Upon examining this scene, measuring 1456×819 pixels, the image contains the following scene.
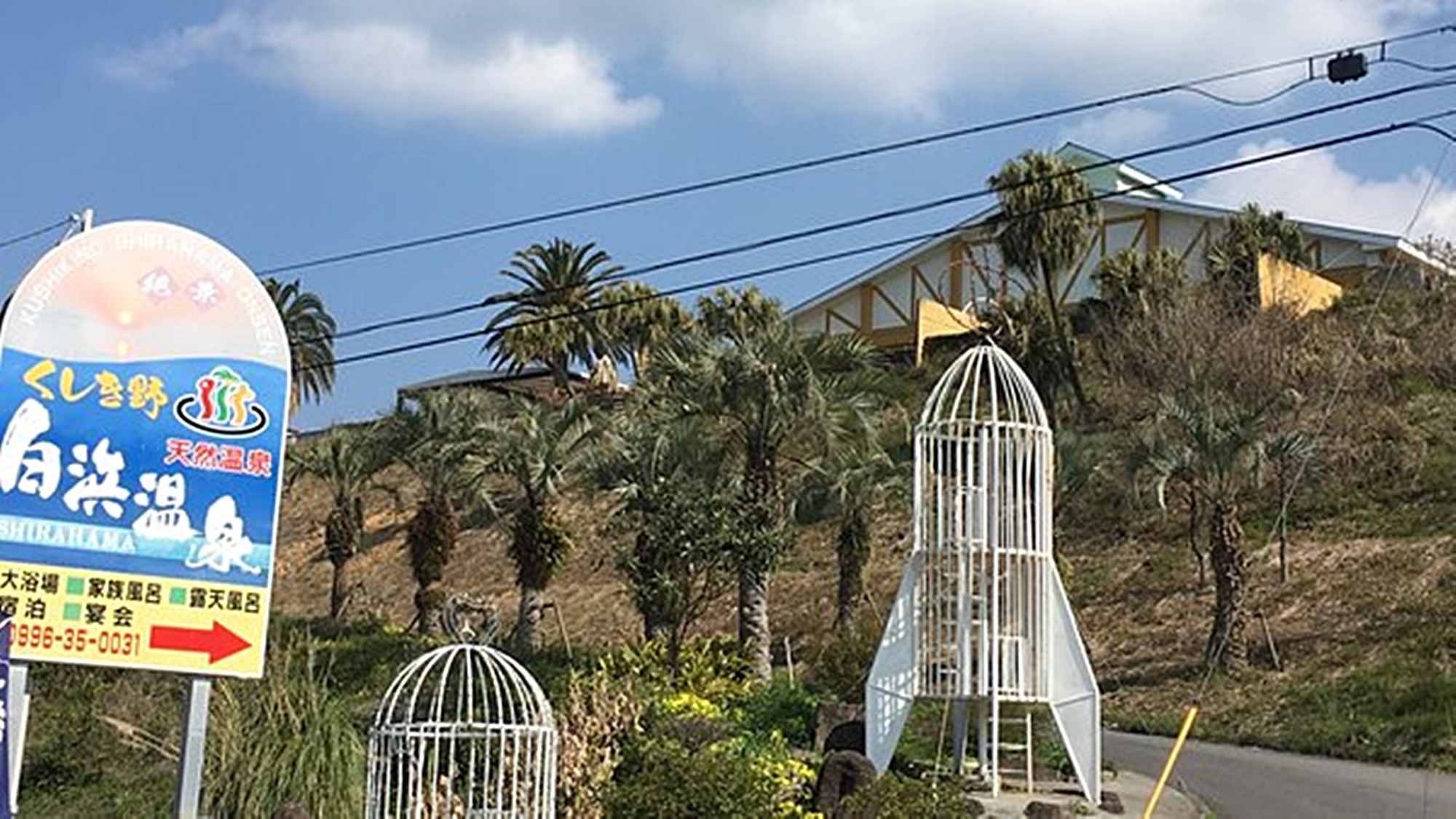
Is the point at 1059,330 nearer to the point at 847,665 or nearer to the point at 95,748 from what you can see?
the point at 847,665

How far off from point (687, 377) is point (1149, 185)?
1047 cm

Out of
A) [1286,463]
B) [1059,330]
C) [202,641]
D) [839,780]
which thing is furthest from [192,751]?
[1059,330]

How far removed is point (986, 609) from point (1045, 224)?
2300cm

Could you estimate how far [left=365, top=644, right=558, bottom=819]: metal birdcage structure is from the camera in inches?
466

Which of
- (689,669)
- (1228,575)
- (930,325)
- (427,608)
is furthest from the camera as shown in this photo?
(930,325)

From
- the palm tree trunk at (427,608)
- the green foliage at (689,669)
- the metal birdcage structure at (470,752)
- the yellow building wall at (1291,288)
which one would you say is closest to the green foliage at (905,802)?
the metal birdcage structure at (470,752)

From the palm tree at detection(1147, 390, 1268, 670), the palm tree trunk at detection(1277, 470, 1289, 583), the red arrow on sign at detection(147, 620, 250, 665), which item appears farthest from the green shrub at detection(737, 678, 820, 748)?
the palm tree trunk at detection(1277, 470, 1289, 583)

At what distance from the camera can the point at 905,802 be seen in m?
12.7

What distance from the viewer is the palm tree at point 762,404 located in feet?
82.4

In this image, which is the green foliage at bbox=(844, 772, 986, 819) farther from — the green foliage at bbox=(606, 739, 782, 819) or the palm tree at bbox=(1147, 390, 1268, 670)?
the palm tree at bbox=(1147, 390, 1268, 670)

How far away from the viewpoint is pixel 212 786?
1530 centimetres

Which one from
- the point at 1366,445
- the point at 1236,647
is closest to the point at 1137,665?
the point at 1236,647

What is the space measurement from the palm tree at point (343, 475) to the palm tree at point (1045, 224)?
607 inches

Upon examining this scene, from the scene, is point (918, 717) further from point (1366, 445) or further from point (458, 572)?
Result: point (458, 572)
